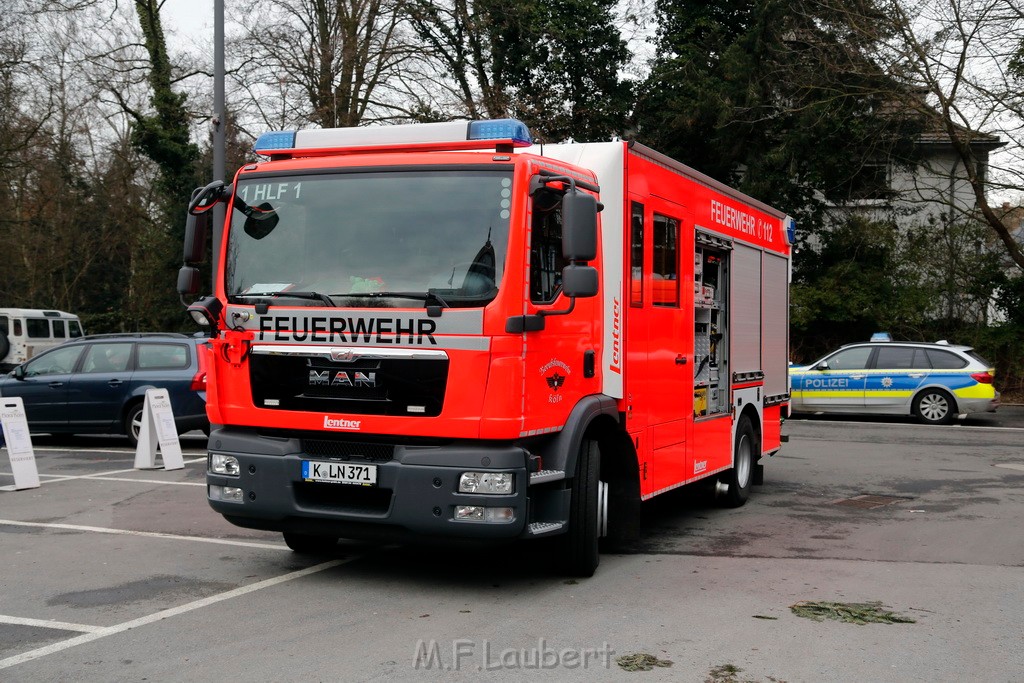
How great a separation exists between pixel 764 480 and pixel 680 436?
4.34 meters

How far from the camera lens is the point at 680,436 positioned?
8.73m

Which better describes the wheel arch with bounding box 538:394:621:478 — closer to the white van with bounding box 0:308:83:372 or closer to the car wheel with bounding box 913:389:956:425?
the car wheel with bounding box 913:389:956:425

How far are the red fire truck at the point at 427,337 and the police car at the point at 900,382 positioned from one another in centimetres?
1397

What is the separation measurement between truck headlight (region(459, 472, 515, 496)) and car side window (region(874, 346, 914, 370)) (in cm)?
1673

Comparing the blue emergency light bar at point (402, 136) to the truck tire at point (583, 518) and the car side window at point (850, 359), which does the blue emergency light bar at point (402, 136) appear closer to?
the truck tire at point (583, 518)

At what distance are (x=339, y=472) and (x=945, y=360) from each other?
677 inches

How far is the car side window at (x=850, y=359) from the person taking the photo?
70.7 ft

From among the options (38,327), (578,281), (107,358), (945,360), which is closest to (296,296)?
(578,281)

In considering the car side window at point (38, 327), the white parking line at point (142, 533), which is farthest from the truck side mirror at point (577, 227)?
the car side window at point (38, 327)

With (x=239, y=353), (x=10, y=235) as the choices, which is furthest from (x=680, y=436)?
(x=10, y=235)

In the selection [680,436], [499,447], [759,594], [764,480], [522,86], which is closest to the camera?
[499,447]

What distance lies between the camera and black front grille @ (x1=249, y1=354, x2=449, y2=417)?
20.7ft

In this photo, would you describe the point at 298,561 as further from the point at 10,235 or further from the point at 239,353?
the point at 10,235

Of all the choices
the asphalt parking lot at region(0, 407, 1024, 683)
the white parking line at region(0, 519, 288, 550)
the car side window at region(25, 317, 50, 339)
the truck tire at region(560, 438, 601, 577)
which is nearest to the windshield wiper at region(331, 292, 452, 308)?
the truck tire at region(560, 438, 601, 577)
